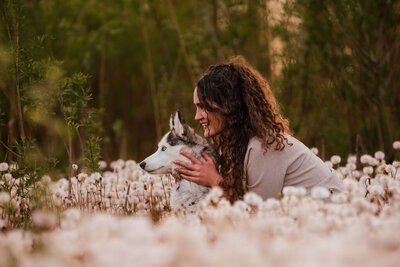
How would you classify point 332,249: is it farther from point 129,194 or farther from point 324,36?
point 324,36

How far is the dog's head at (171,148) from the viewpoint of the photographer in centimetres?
380

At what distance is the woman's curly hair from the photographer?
12.3ft

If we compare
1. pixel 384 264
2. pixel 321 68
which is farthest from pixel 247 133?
pixel 321 68

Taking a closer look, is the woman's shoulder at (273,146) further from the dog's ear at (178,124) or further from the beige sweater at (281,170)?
the dog's ear at (178,124)

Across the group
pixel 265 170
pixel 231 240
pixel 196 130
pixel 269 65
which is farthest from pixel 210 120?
pixel 269 65

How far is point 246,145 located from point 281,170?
1.18 feet

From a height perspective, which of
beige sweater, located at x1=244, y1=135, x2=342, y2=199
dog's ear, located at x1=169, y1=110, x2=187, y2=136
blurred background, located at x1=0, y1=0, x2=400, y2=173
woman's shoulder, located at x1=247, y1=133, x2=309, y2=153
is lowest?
beige sweater, located at x1=244, y1=135, x2=342, y2=199

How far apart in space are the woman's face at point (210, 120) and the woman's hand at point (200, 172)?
27cm

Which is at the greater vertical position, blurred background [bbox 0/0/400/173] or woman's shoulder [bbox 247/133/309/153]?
blurred background [bbox 0/0/400/173]

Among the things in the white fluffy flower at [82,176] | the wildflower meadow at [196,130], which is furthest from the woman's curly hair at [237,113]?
the white fluffy flower at [82,176]

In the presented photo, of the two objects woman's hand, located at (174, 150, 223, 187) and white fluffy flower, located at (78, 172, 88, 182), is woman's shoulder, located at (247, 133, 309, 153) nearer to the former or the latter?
woman's hand, located at (174, 150, 223, 187)

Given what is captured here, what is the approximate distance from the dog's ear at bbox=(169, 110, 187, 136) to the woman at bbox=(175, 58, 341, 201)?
167mm

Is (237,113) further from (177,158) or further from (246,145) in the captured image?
(177,158)

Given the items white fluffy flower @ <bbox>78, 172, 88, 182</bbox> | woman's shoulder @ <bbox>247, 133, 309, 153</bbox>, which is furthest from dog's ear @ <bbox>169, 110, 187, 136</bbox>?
white fluffy flower @ <bbox>78, 172, 88, 182</bbox>
